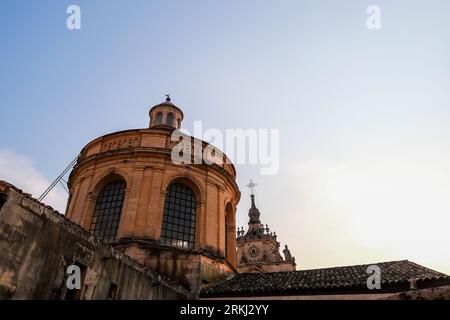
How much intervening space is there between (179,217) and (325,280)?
24.7 ft

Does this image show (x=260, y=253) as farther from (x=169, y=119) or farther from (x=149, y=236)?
(x=149, y=236)

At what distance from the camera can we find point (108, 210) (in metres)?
16.4

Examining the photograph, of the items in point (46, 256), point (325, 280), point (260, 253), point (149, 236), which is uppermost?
point (260, 253)

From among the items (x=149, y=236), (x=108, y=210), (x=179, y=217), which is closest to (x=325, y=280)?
(x=179, y=217)

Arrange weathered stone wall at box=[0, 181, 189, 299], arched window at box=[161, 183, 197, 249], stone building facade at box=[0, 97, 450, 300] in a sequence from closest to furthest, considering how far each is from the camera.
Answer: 1. weathered stone wall at box=[0, 181, 189, 299]
2. stone building facade at box=[0, 97, 450, 300]
3. arched window at box=[161, 183, 197, 249]

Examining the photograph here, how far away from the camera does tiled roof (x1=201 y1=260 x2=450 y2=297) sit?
11.6 metres

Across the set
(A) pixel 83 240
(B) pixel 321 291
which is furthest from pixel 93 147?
(B) pixel 321 291

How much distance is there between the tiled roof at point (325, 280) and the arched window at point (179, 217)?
9.24 feet

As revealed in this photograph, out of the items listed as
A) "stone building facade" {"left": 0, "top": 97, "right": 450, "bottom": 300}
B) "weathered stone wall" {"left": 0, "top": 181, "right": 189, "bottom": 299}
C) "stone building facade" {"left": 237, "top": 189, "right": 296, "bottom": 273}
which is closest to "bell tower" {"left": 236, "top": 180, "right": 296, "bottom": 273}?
"stone building facade" {"left": 237, "top": 189, "right": 296, "bottom": 273}

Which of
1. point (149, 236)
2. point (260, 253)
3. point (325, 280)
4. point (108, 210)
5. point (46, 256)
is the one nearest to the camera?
point (46, 256)

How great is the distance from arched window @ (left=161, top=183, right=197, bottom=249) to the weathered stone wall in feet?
18.4

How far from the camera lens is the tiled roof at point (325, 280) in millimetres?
11648

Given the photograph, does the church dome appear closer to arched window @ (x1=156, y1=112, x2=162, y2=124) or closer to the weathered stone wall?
arched window @ (x1=156, y1=112, x2=162, y2=124)

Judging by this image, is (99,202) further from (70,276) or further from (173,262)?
(70,276)
